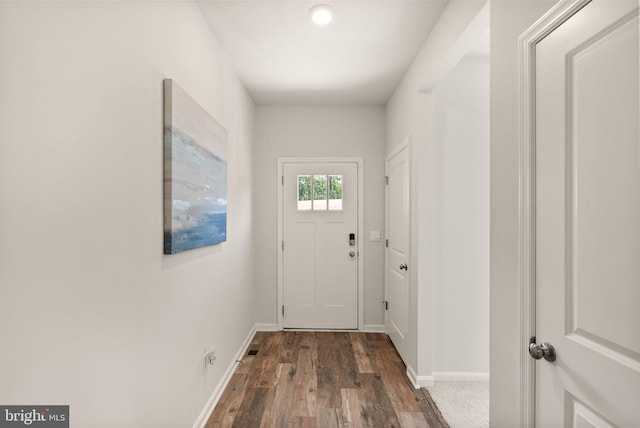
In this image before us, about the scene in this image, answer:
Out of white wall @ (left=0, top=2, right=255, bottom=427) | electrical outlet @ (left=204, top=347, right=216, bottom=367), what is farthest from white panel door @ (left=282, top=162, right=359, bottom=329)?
white wall @ (left=0, top=2, right=255, bottom=427)

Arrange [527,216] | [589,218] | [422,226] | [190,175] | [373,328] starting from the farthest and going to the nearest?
[373,328], [422,226], [190,175], [527,216], [589,218]

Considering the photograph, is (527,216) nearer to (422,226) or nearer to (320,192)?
(422,226)

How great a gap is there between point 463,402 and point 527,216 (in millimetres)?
1751

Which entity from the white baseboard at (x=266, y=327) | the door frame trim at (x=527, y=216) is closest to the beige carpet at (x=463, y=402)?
the door frame trim at (x=527, y=216)

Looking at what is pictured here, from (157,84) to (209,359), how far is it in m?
1.69

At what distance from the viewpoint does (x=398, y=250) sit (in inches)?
126

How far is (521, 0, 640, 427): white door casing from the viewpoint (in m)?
0.86

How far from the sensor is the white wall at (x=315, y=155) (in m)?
3.86

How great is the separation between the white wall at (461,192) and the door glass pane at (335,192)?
1.41 metres

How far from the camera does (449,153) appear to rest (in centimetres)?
265

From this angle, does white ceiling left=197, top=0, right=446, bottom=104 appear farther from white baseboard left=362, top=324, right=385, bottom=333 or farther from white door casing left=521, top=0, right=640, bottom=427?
white baseboard left=362, top=324, right=385, bottom=333

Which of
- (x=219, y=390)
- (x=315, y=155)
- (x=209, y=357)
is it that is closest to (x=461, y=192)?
(x=315, y=155)

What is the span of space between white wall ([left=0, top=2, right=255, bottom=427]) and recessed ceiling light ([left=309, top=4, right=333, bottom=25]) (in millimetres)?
724

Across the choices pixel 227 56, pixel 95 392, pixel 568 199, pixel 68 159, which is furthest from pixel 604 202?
pixel 227 56
